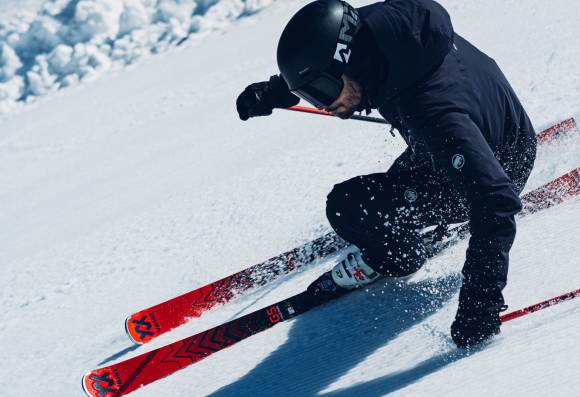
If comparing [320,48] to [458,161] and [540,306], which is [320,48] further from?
[540,306]

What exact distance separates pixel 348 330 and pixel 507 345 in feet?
2.35

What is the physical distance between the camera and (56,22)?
11414 millimetres

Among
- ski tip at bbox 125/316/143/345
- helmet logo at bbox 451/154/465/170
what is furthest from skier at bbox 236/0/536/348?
ski tip at bbox 125/316/143/345

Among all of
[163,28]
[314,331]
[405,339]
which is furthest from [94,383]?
[163,28]

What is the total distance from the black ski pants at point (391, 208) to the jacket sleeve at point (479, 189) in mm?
485

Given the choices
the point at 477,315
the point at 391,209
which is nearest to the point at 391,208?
the point at 391,209

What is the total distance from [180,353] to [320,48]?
146 cm

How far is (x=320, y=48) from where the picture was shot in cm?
202

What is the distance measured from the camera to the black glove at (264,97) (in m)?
2.93

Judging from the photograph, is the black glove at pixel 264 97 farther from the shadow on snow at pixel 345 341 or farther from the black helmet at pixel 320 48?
the shadow on snow at pixel 345 341

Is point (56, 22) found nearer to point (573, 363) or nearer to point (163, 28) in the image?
point (163, 28)

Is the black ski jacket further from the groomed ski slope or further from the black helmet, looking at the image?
the groomed ski slope

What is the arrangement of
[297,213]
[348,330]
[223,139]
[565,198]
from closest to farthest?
[348,330], [565,198], [297,213], [223,139]

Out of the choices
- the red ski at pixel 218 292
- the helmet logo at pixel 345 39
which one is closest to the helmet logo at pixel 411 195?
the helmet logo at pixel 345 39
